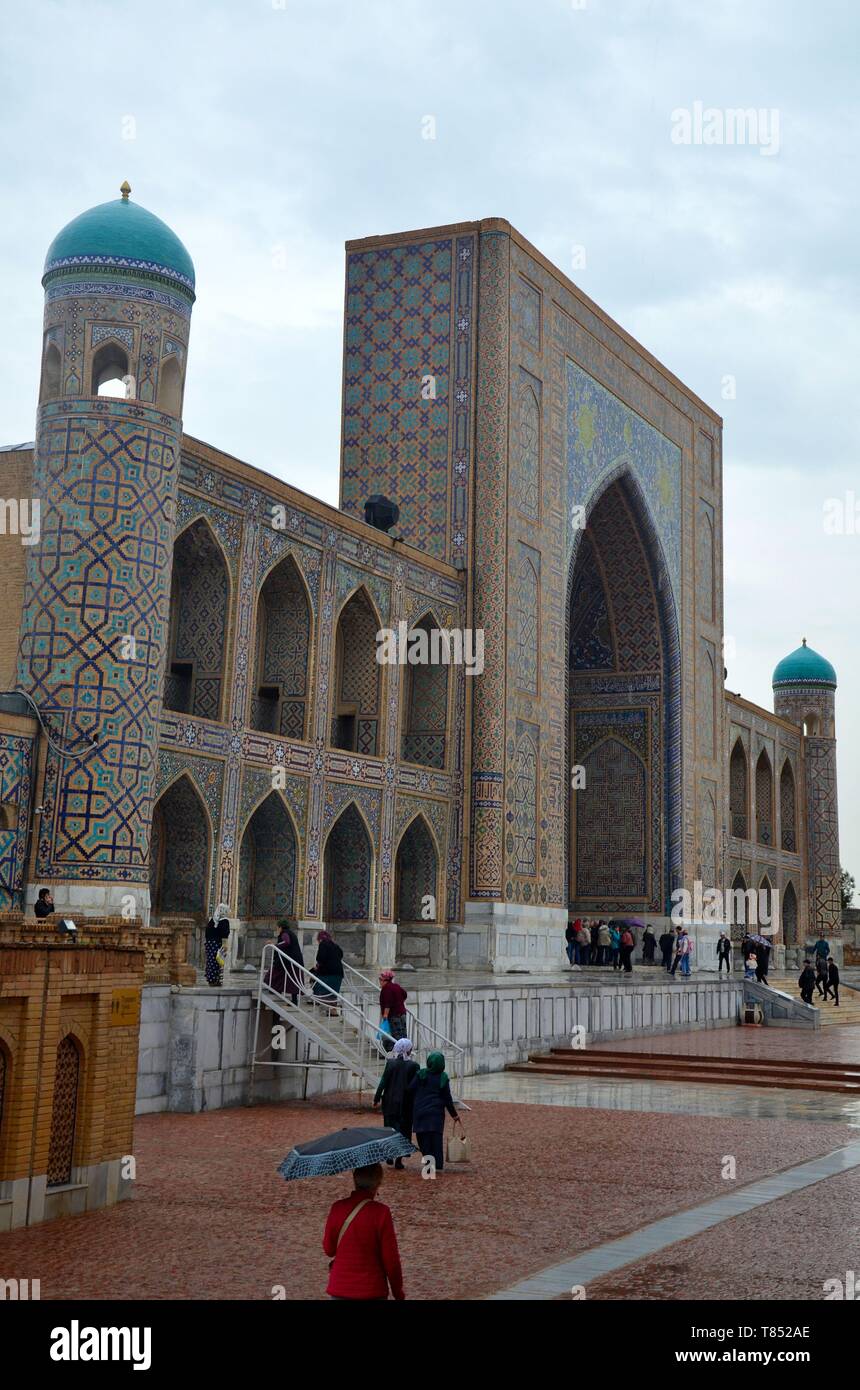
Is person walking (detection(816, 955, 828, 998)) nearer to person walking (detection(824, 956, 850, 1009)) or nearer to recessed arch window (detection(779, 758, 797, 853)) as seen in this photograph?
person walking (detection(824, 956, 850, 1009))

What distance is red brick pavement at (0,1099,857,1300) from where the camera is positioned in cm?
552

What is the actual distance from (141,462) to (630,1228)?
9482 millimetres

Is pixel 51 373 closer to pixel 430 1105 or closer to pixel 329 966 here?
pixel 329 966

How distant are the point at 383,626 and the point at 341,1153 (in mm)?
14959

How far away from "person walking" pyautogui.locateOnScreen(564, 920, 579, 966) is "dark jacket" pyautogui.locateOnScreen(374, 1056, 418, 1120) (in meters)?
14.5

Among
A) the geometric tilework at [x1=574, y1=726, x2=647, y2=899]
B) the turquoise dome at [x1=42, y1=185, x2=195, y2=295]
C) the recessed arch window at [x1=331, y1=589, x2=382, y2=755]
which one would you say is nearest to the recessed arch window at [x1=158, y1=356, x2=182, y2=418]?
the turquoise dome at [x1=42, y1=185, x2=195, y2=295]

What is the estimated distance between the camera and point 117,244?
14.3 m

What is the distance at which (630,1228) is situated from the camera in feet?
21.6

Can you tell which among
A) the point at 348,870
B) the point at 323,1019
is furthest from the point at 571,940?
the point at 323,1019

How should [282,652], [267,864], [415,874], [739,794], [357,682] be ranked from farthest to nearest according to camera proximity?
1. [739,794]
2. [415,874]
3. [357,682]
4. [282,652]
5. [267,864]

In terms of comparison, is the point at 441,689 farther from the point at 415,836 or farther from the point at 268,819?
the point at 268,819

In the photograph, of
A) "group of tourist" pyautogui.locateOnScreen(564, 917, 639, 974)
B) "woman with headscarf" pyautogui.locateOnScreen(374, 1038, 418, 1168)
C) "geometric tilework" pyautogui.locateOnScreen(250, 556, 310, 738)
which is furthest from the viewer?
"group of tourist" pyautogui.locateOnScreen(564, 917, 639, 974)

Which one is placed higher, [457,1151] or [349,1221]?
[349,1221]

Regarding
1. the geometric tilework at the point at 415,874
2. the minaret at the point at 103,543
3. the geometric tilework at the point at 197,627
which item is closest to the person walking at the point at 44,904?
the minaret at the point at 103,543
